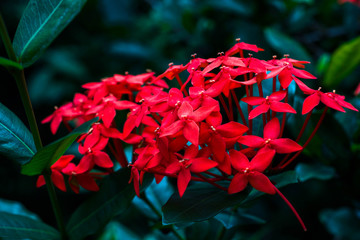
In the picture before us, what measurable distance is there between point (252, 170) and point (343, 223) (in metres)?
0.95

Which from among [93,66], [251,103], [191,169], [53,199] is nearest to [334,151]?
[251,103]

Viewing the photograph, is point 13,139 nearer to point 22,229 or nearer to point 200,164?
point 22,229

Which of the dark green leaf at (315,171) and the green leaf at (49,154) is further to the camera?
the dark green leaf at (315,171)

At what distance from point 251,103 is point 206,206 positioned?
23cm

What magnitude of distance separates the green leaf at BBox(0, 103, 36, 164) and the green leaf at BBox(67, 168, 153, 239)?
19cm

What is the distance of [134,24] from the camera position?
10.1ft

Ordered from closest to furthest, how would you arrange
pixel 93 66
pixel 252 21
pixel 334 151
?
pixel 334 151
pixel 252 21
pixel 93 66

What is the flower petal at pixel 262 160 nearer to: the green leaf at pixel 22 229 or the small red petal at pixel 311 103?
the small red petal at pixel 311 103

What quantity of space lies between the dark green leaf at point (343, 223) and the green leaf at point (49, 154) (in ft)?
3.63

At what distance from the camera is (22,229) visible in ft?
2.78

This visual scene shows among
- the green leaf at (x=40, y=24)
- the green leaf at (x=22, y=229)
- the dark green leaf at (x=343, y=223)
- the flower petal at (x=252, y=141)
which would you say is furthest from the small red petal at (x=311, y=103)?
the dark green leaf at (x=343, y=223)

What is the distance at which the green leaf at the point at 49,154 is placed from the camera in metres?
0.71

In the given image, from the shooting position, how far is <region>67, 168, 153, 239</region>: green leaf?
0.84 metres

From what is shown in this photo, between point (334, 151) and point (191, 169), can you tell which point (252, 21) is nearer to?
point (334, 151)
